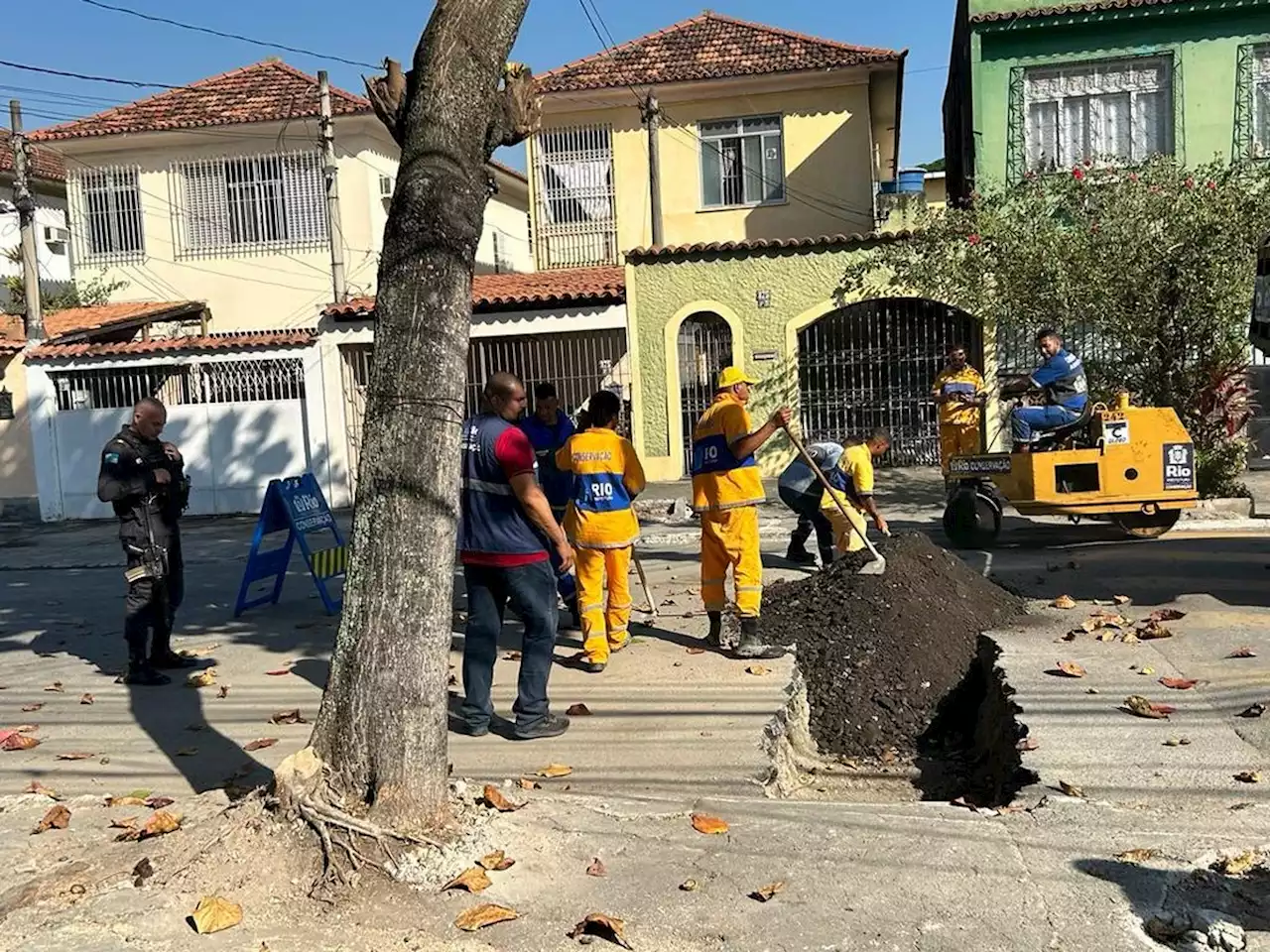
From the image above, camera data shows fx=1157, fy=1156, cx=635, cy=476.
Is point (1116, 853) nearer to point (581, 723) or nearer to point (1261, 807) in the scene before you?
point (1261, 807)

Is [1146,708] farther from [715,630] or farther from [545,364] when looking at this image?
[545,364]

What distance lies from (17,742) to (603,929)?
399 cm

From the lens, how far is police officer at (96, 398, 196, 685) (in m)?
7.01

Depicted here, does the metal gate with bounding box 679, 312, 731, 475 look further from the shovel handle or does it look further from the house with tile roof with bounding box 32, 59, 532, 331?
the shovel handle

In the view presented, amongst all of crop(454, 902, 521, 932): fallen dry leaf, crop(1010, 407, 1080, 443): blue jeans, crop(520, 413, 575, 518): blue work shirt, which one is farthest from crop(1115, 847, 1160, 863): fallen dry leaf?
crop(1010, 407, 1080, 443): blue jeans

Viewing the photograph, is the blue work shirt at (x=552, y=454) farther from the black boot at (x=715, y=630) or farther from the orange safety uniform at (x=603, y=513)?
the black boot at (x=715, y=630)

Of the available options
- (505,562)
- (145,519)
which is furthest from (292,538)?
(505,562)

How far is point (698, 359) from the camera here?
1712cm

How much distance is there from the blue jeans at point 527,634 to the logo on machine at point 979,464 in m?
5.99

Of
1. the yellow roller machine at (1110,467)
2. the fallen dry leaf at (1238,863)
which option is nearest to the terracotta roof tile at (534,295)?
the yellow roller machine at (1110,467)

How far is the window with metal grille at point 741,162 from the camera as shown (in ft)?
71.4

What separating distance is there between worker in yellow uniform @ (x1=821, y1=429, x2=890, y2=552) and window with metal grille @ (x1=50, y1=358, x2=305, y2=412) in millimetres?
10424

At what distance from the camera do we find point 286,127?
74.4 ft

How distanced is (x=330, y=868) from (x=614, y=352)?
48.0 feet
